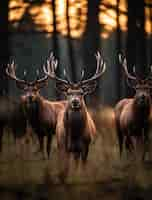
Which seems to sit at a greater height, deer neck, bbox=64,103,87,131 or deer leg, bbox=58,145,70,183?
deer neck, bbox=64,103,87,131

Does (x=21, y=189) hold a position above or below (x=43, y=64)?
below

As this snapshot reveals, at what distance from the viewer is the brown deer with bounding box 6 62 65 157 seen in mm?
2875

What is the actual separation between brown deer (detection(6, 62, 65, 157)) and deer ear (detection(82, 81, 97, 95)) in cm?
17

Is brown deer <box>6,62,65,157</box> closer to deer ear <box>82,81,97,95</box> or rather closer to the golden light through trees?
deer ear <box>82,81,97,95</box>

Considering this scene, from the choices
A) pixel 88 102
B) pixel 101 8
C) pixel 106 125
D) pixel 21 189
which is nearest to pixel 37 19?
pixel 101 8

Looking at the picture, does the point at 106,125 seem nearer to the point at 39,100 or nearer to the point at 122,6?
the point at 39,100

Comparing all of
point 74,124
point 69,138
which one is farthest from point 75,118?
point 69,138

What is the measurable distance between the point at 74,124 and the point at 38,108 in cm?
27

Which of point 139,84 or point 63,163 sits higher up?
point 139,84

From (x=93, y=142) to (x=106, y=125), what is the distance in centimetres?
15

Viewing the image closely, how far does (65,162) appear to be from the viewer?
2885mm

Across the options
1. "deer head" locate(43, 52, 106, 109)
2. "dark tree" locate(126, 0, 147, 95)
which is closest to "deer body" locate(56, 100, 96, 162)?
"deer head" locate(43, 52, 106, 109)

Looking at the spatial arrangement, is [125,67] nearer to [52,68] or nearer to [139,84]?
[139,84]

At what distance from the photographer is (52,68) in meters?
2.89
